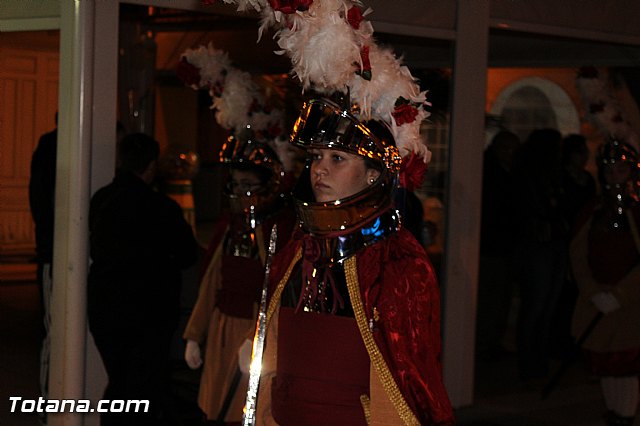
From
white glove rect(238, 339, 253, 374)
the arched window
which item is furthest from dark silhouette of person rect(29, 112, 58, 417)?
the arched window

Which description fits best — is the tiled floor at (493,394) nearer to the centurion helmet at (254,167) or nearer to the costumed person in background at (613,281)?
the costumed person in background at (613,281)

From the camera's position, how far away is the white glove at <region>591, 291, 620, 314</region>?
6.80 m

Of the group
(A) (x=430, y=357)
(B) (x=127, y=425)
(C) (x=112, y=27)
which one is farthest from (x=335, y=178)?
(B) (x=127, y=425)

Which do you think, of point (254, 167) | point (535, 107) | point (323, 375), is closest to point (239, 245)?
point (254, 167)

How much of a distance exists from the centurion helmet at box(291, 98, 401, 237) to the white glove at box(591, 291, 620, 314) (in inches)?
136

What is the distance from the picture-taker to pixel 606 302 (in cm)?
683

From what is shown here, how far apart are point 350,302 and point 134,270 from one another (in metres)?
2.19

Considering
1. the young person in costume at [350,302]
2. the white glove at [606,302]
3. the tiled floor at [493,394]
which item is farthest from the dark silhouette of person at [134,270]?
the white glove at [606,302]

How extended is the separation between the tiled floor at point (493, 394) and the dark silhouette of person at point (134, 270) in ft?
3.98

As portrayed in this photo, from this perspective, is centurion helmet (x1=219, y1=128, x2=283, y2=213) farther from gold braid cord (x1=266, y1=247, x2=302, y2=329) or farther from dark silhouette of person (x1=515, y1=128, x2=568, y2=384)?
dark silhouette of person (x1=515, y1=128, x2=568, y2=384)

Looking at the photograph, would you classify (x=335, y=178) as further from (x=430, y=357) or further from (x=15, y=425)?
(x=15, y=425)

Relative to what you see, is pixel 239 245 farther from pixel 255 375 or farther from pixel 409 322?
pixel 409 322

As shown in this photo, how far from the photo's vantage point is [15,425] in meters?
6.57

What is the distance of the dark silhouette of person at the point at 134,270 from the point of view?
216 inches
